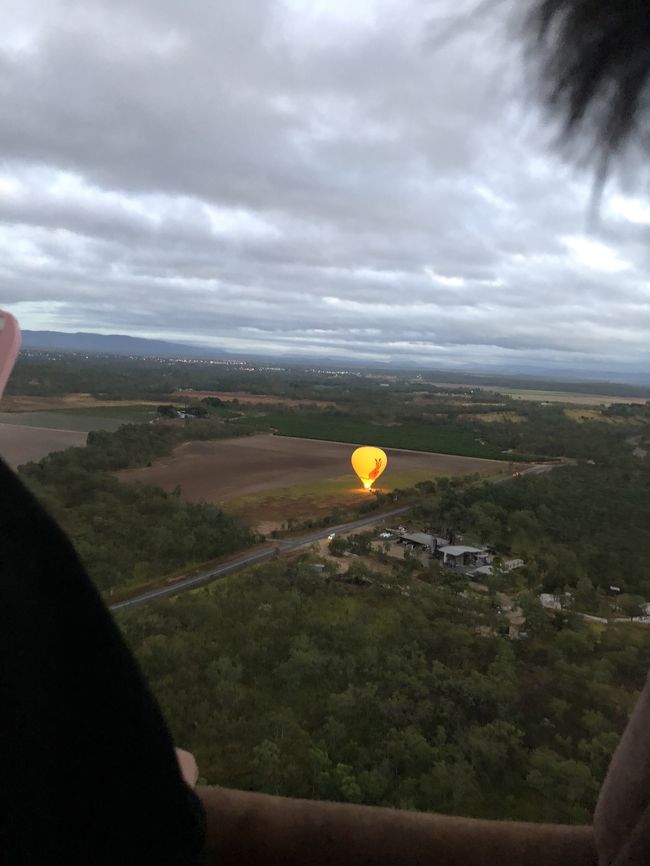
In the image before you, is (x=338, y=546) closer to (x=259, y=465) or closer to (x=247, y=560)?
(x=247, y=560)

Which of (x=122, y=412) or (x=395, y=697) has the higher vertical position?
(x=122, y=412)

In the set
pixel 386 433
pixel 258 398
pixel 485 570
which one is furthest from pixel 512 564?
pixel 258 398

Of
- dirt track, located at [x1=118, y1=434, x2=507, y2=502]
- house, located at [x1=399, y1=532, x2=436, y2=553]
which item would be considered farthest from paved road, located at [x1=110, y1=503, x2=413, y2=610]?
dirt track, located at [x1=118, y1=434, x2=507, y2=502]

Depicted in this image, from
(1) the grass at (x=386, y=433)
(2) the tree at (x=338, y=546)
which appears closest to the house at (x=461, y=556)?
(2) the tree at (x=338, y=546)

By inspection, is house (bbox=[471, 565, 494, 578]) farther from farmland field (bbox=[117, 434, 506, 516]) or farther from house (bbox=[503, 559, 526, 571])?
farmland field (bbox=[117, 434, 506, 516])

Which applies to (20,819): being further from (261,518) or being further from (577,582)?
(261,518)

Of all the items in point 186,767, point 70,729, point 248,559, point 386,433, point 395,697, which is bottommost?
point 248,559

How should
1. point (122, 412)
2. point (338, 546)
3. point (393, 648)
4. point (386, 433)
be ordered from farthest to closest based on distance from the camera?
1. point (386, 433)
2. point (122, 412)
3. point (338, 546)
4. point (393, 648)
